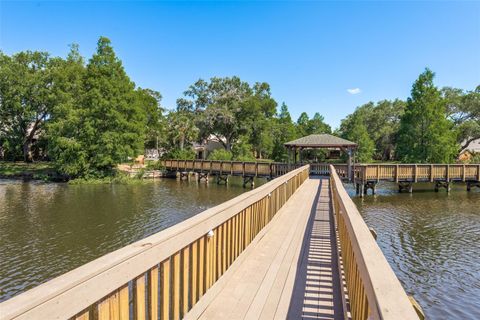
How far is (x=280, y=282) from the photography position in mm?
3553

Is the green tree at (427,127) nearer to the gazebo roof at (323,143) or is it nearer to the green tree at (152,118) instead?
the gazebo roof at (323,143)

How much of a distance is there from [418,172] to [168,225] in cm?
1693

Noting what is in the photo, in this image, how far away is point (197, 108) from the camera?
46500mm

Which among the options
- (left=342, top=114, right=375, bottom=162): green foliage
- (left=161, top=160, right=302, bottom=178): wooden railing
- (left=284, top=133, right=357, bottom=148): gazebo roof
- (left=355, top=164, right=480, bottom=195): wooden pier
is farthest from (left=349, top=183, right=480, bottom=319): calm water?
(left=342, top=114, right=375, bottom=162): green foliage

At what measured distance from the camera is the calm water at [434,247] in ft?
21.3

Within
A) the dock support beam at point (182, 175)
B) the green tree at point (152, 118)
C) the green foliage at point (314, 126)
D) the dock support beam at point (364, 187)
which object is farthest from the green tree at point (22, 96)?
the green foliage at point (314, 126)

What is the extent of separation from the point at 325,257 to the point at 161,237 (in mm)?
3174

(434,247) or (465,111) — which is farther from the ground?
(465,111)

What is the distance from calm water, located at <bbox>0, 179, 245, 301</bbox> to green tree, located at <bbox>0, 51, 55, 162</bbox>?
1570 centimetres

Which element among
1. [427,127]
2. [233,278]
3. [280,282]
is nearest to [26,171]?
[233,278]

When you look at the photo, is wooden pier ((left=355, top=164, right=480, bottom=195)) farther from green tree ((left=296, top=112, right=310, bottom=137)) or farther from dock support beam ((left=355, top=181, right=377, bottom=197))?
green tree ((left=296, top=112, right=310, bottom=137))

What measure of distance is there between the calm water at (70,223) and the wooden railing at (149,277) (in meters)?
5.74

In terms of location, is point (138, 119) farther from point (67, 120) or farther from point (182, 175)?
point (182, 175)

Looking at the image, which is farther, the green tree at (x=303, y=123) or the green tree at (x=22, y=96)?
the green tree at (x=303, y=123)
